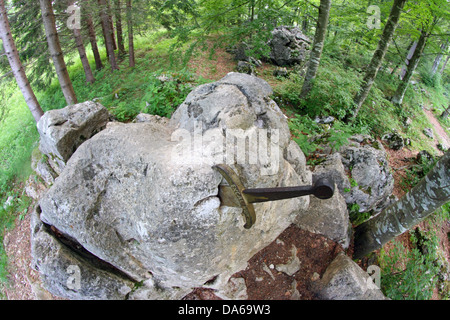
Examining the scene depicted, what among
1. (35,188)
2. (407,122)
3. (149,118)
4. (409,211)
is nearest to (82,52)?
(35,188)

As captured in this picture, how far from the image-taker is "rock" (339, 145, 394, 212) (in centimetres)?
528

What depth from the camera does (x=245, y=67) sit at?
33.4 feet

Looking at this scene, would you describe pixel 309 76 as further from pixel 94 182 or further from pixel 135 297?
pixel 135 297

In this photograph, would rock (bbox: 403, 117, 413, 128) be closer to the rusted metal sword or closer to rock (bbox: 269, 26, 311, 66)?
rock (bbox: 269, 26, 311, 66)

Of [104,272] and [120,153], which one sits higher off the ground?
[120,153]

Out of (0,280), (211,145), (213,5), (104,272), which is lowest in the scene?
(0,280)

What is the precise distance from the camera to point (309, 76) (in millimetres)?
7590

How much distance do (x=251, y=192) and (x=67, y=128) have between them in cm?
384

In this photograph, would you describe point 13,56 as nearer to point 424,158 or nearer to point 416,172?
point 416,172

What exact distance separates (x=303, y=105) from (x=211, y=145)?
5517 millimetres

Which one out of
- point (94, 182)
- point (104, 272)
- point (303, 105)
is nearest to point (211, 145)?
point (94, 182)

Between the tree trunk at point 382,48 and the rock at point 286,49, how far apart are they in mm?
4054

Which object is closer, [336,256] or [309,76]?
[336,256]

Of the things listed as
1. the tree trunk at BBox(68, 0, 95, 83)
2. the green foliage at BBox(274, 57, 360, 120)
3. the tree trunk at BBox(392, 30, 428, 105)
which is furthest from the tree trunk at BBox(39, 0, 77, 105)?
the tree trunk at BBox(392, 30, 428, 105)
